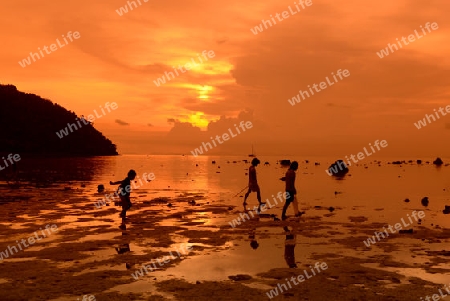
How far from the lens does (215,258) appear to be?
1219 centimetres

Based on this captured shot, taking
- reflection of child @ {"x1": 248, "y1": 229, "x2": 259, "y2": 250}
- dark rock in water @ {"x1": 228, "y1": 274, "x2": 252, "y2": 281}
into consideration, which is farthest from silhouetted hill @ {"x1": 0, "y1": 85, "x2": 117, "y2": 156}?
dark rock in water @ {"x1": 228, "y1": 274, "x2": 252, "y2": 281}

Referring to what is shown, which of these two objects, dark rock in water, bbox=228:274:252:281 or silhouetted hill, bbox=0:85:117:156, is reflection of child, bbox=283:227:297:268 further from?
silhouetted hill, bbox=0:85:117:156

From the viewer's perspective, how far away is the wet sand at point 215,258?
9109 millimetres

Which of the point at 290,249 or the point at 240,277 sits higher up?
the point at 240,277

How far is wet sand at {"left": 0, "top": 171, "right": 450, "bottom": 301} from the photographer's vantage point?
911 cm

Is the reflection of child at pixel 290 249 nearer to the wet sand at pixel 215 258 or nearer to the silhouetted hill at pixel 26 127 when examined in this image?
the wet sand at pixel 215 258

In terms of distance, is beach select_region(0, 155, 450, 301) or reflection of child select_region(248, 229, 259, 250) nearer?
beach select_region(0, 155, 450, 301)

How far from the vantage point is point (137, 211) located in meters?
23.2

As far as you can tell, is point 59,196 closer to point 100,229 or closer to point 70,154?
point 100,229

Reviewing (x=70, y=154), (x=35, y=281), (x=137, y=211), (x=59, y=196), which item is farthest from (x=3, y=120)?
(x=35, y=281)

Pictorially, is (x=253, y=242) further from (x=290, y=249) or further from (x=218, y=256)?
(x=218, y=256)

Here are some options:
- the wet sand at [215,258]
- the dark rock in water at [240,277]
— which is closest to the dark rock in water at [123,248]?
the wet sand at [215,258]

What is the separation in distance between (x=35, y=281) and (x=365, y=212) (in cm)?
1904

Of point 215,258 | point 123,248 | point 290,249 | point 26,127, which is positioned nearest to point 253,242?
point 290,249
